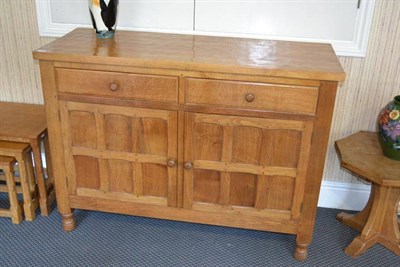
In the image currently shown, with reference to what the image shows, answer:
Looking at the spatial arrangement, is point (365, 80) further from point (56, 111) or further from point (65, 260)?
point (65, 260)

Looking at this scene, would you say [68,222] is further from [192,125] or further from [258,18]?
[258,18]

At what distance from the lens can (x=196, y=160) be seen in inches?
73.6

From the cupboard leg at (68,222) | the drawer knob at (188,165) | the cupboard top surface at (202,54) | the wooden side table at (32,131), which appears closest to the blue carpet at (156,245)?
the cupboard leg at (68,222)

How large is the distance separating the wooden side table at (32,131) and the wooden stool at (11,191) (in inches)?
4.1

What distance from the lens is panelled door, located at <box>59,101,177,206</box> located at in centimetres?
183

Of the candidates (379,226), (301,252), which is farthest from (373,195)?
(301,252)

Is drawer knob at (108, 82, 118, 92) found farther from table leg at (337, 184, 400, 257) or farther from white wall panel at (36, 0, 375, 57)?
table leg at (337, 184, 400, 257)

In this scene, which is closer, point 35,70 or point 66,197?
point 66,197

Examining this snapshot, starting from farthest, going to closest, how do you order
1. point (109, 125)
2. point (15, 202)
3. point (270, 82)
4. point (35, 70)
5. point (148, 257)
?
point (35, 70), point (15, 202), point (148, 257), point (109, 125), point (270, 82)

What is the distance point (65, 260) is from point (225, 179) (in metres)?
0.81

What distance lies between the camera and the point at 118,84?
5.81 feet

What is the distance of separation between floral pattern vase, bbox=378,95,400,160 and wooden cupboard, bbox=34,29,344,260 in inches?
14.5

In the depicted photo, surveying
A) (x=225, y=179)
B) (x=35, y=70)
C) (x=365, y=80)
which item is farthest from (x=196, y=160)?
(x=35, y=70)

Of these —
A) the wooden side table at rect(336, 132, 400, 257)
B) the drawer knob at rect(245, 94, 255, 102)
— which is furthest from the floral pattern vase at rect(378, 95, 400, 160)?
the drawer knob at rect(245, 94, 255, 102)
